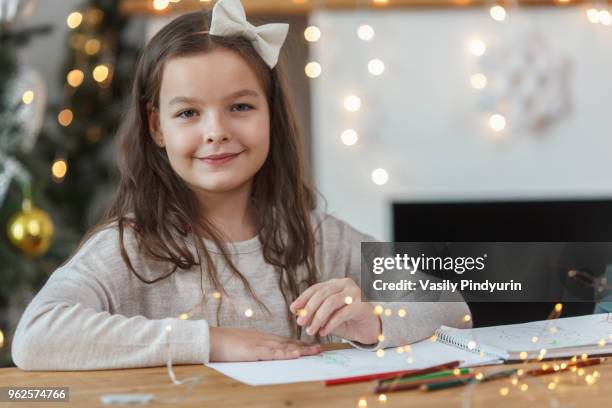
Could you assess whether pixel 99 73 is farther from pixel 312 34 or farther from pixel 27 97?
pixel 312 34

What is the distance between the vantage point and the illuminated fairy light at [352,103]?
9.30ft

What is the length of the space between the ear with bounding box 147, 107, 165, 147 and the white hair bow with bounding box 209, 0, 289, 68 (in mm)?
174

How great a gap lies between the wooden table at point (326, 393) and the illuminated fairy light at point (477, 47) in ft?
7.05

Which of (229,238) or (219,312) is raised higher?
(229,238)

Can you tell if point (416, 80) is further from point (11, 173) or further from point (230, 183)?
point (230, 183)

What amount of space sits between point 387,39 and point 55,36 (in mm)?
1236

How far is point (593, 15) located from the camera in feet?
8.99

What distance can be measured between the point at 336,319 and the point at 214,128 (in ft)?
1.13

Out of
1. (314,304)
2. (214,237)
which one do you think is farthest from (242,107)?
(314,304)

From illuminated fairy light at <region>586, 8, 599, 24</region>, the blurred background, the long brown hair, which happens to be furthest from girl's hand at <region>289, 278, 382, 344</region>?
illuminated fairy light at <region>586, 8, 599, 24</region>

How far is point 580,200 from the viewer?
9.51 ft

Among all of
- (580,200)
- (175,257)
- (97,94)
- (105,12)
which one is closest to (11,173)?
(97,94)

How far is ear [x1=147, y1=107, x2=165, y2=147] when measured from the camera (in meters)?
1.24

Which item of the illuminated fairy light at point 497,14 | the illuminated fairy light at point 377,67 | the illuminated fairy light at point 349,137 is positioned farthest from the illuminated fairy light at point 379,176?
the illuminated fairy light at point 497,14
